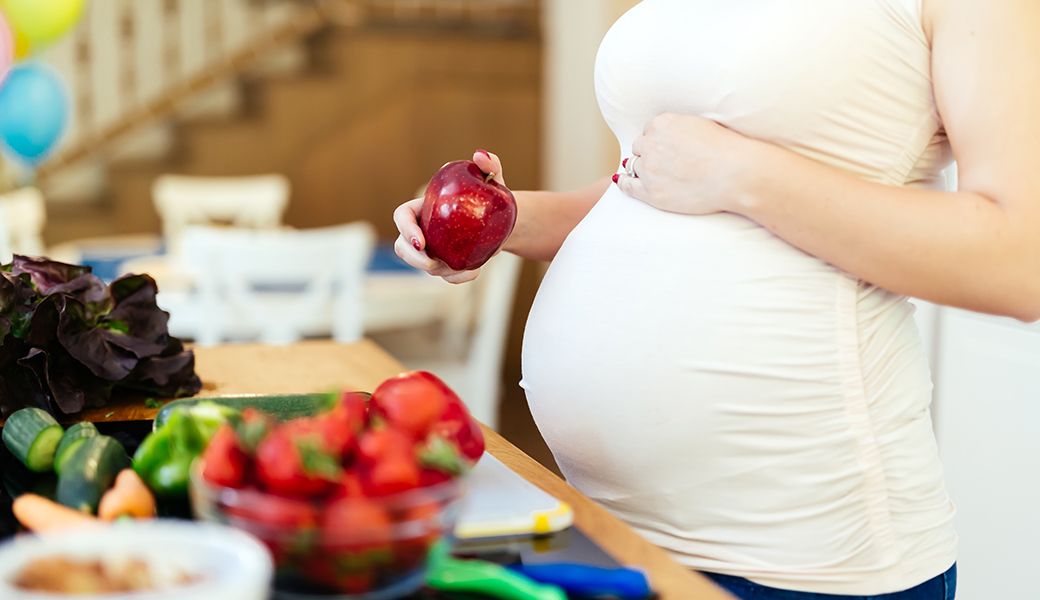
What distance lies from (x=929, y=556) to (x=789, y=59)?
471 millimetres

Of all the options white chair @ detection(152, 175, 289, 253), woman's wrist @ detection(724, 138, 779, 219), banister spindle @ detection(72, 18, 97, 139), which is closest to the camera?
woman's wrist @ detection(724, 138, 779, 219)

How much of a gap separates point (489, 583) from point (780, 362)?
426mm

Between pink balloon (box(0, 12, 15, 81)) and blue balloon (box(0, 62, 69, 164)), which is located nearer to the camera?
pink balloon (box(0, 12, 15, 81))

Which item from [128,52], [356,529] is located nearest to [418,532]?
[356,529]

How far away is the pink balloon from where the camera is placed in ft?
11.4

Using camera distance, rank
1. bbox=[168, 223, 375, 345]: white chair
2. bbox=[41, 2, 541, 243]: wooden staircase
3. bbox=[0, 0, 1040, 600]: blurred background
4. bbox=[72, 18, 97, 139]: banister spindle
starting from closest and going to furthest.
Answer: bbox=[168, 223, 375, 345]: white chair < bbox=[0, 0, 1040, 600]: blurred background < bbox=[41, 2, 541, 243]: wooden staircase < bbox=[72, 18, 97, 139]: banister spindle

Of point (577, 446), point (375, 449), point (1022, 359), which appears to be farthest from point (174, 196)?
point (375, 449)

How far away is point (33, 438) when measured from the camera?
985mm

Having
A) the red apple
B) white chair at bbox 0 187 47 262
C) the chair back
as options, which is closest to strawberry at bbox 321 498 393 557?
the red apple

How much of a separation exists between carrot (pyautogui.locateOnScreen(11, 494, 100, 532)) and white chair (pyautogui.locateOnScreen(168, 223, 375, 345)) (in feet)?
7.05

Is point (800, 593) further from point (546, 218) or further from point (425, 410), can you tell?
point (546, 218)

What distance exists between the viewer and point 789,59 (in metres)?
1.05

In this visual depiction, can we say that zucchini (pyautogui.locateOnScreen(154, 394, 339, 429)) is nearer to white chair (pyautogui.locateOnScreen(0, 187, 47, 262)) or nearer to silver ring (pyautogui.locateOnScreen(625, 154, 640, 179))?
silver ring (pyautogui.locateOnScreen(625, 154, 640, 179))

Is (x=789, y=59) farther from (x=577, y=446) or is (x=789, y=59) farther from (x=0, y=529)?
(x=0, y=529)
